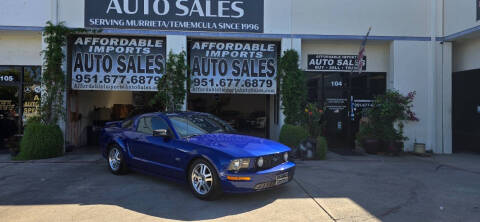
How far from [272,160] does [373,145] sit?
619cm

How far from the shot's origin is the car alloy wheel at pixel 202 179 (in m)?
4.55

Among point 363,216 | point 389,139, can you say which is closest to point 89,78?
point 363,216

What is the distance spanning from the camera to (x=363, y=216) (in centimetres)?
406

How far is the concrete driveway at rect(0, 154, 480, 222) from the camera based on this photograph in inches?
160

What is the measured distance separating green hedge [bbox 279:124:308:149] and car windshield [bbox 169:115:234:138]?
10.8 feet

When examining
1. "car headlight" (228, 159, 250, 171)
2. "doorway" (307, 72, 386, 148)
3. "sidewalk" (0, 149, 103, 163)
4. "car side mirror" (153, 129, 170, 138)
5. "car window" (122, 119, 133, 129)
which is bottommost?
"sidewalk" (0, 149, 103, 163)

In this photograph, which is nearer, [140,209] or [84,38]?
[140,209]

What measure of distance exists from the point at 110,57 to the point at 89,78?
38.8 inches

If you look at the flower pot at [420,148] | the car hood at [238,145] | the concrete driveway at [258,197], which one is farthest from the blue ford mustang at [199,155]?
the flower pot at [420,148]

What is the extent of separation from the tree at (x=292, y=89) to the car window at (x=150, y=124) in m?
4.92

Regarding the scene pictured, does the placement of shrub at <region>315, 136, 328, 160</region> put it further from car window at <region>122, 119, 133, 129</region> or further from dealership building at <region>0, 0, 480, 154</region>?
car window at <region>122, 119, 133, 129</region>

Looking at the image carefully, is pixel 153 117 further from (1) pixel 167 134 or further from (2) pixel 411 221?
(2) pixel 411 221

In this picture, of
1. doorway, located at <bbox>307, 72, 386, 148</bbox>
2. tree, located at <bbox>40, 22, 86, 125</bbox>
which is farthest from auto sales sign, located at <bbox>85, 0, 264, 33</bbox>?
doorway, located at <bbox>307, 72, 386, 148</bbox>

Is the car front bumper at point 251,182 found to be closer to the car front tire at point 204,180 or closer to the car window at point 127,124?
the car front tire at point 204,180
